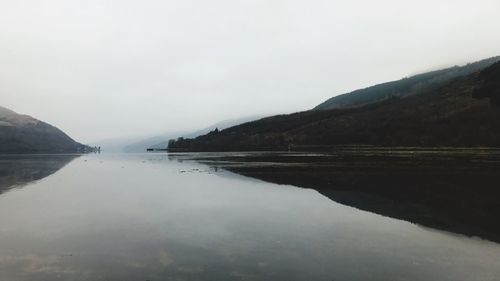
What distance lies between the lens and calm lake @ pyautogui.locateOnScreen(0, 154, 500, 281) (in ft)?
60.4

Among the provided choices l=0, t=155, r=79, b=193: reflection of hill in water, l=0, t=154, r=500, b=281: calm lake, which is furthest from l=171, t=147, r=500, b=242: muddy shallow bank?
l=0, t=155, r=79, b=193: reflection of hill in water

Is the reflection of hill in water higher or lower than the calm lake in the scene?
higher

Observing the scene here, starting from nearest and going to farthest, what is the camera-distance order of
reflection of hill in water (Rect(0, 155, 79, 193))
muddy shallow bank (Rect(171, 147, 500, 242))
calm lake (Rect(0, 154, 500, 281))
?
calm lake (Rect(0, 154, 500, 281))
muddy shallow bank (Rect(171, 147, 500, 242))
reflection of hill in water (Rect(0, 155, 79, 193))

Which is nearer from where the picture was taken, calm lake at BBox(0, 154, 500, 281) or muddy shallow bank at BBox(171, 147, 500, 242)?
calm lake at BBox(0, 154, 500, 281)

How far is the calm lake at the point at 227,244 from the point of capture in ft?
60.4

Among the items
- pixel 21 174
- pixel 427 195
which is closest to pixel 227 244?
pixel 427 195

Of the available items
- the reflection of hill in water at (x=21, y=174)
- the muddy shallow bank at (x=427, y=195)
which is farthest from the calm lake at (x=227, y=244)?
the reflection of hill in water at (x=21, y=174)

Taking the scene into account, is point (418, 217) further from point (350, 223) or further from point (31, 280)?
point (31, 280)

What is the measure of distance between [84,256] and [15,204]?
23.2m

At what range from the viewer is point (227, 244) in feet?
77.5

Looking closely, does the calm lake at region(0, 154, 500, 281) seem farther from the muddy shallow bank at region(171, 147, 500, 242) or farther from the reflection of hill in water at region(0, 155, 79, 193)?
the reflection of hill in water at region(0, 155, 79, 193)

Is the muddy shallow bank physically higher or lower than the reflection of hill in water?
lower

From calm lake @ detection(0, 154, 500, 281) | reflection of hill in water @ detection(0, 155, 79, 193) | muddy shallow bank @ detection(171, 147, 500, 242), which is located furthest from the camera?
reflection of hill in water @ detection(0, 155, 79, 193)

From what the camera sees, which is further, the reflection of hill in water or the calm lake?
the reflection of hill in water
